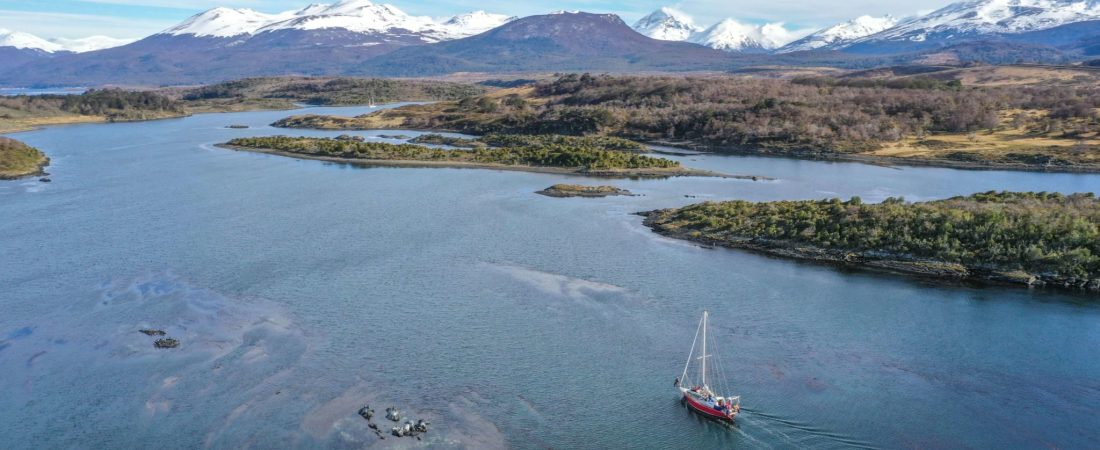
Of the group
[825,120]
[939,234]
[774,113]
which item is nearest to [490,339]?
[939,234]

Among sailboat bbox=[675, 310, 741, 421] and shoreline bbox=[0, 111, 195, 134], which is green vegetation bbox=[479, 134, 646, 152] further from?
shoreline bbox=[0, 111, 195, 134]

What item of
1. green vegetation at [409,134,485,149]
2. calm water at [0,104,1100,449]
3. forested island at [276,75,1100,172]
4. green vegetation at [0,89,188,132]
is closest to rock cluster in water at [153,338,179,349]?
calm water at [0,104,1100,449]

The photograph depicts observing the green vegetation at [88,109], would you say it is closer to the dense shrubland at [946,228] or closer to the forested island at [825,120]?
the forested island at [825,120]

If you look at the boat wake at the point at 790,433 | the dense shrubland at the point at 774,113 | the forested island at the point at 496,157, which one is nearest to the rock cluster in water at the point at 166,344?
the boat wake at the point at 790,433

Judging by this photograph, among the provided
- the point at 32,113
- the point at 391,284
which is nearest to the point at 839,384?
the point at 391,284

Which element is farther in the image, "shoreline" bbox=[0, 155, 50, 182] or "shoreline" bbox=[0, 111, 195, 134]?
"shoreline" bbox=[0, 111, 195, 134]

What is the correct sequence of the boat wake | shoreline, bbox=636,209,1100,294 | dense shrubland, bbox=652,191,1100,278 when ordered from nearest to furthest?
the boat wake → shoreline, bbox=636,209,1100,294 → dense shrubland, bbox=652,191,1100,278
